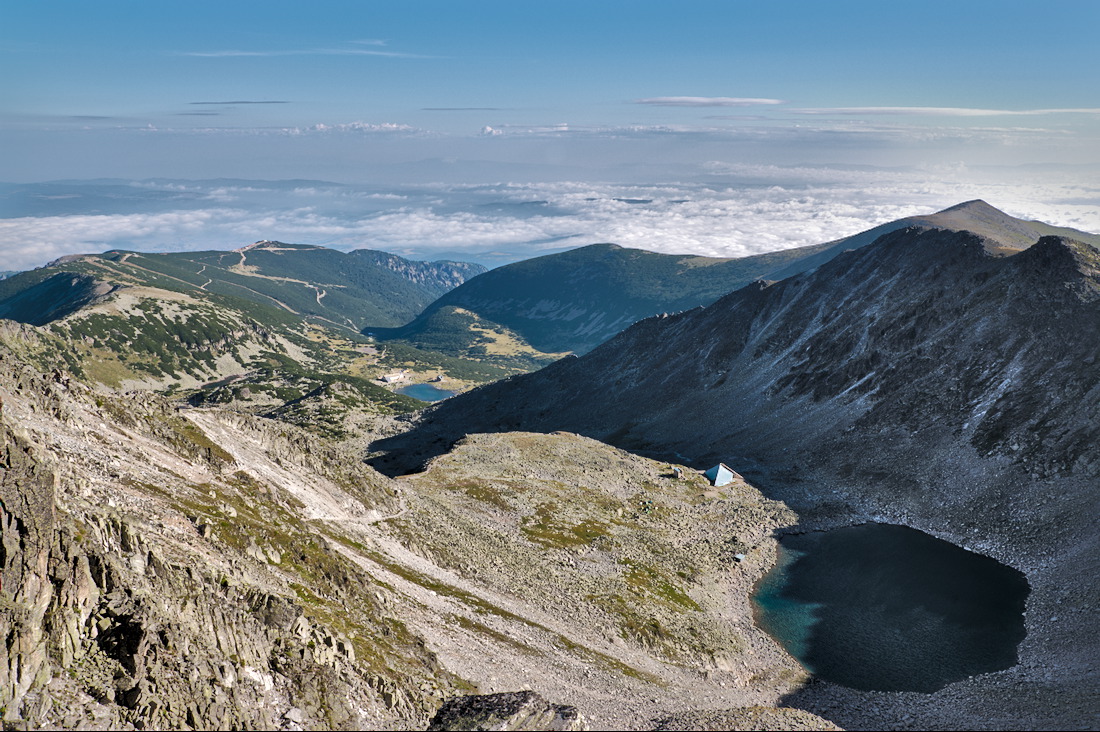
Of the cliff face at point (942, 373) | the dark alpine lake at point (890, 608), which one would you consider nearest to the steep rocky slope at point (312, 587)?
the dark alpine lake at point (890, 608)

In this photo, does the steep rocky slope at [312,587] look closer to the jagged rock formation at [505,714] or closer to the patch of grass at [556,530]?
the patch of grass at [556,530]

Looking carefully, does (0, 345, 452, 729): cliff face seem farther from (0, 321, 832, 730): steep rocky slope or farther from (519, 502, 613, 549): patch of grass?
(519, 502, 613, 549): patch of grass

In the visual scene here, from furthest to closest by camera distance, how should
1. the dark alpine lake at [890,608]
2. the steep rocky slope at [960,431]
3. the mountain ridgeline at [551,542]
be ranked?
the dark alpine lake at [890,608] → the steep rocky slope at [960,431] → the mountain ridgeline at [551,542]

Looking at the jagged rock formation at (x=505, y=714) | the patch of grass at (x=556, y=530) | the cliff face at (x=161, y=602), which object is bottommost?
the patch of grass at (x=556, y=530)

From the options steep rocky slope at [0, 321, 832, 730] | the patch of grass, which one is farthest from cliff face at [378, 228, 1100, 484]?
the patch of grass

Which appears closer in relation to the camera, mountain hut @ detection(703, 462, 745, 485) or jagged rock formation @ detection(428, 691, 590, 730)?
jagged rock formation @ detection(428, 691, 590, 730)

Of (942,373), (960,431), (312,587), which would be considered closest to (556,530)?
(312,587)

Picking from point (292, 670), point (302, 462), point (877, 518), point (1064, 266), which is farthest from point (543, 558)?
point (1064, 266)
